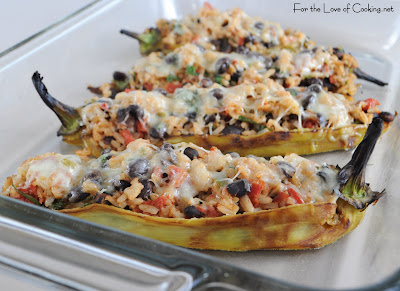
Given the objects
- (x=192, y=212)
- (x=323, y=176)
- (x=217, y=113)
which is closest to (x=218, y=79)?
(x=217, y=113)

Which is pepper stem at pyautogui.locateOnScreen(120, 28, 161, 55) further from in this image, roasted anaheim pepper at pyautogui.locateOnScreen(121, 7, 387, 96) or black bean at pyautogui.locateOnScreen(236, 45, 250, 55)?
black bean at pyautogui.locateOnScreen(236, 45, 250, 55)

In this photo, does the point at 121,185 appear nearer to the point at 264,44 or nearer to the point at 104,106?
the point at 104,106

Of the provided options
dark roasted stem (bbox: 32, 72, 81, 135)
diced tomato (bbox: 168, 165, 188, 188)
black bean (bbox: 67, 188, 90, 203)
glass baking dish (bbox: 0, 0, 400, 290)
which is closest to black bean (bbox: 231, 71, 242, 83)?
glass baking dish (bbox: 0, 0, 400, 290)

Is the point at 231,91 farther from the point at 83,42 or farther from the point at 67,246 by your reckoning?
the point at 67,246

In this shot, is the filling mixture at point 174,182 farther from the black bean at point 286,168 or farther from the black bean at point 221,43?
the black bean at point 221,43

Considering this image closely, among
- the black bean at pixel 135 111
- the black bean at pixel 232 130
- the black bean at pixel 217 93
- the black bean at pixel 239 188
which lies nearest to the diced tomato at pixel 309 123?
the black bean at pixel 232 130

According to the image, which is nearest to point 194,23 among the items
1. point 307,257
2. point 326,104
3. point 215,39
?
point 215,39
